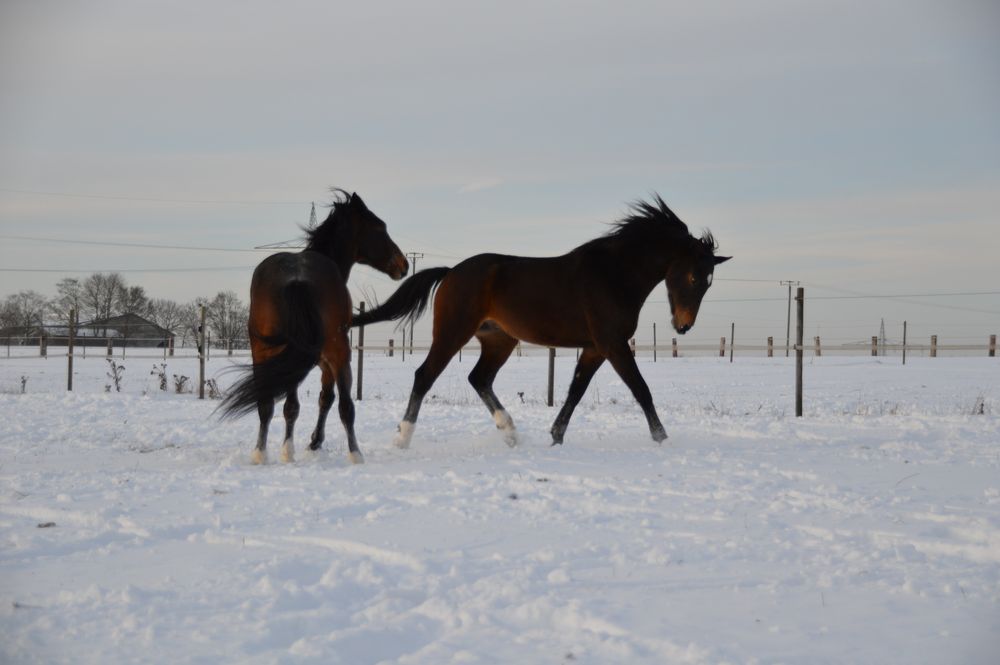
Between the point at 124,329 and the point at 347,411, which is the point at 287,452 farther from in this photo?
the point at 124,329

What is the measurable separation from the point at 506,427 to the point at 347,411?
165 cm

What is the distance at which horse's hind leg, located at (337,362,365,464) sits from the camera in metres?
6.11

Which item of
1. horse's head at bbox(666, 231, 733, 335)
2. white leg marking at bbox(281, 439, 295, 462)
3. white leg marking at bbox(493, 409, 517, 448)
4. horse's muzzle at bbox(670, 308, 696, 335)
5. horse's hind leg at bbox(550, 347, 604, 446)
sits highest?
horse's head at bbox(666, 231, 733, 335)

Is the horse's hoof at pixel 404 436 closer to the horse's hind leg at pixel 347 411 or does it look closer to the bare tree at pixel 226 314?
the horse's hind leg at pixel 347 411

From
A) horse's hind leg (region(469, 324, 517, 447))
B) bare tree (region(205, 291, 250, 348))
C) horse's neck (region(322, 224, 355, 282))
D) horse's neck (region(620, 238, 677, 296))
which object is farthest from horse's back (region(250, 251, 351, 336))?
bare tree (region(205, 291, 250, 348))

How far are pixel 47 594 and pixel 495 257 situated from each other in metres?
5.20

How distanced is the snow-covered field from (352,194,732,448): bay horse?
0.70 meters

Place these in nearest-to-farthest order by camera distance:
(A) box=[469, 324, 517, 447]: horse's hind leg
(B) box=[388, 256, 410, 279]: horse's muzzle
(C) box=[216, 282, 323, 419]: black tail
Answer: (C) box=[216, 282, 323, 419]: black tail < (B) box=[388, 256, 410, 279]: horse's muzzle < (A) box=[469, 324, 517, 447]: horse's hind leg

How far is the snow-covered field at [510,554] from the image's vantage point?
2385mm

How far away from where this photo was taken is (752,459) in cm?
590

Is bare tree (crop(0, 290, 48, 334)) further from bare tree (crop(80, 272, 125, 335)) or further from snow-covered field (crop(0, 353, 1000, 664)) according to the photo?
snow-covered field (crop(0, 353, 1000, 664))

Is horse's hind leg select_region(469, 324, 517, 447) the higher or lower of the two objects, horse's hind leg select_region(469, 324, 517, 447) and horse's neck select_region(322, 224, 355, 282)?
the lower

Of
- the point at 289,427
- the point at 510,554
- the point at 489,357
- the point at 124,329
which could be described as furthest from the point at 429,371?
the point at 124,329

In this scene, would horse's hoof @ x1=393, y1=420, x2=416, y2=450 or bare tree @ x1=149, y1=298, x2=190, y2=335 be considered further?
bare tree @ x1=149, y1=298, x2=190, y2=335
